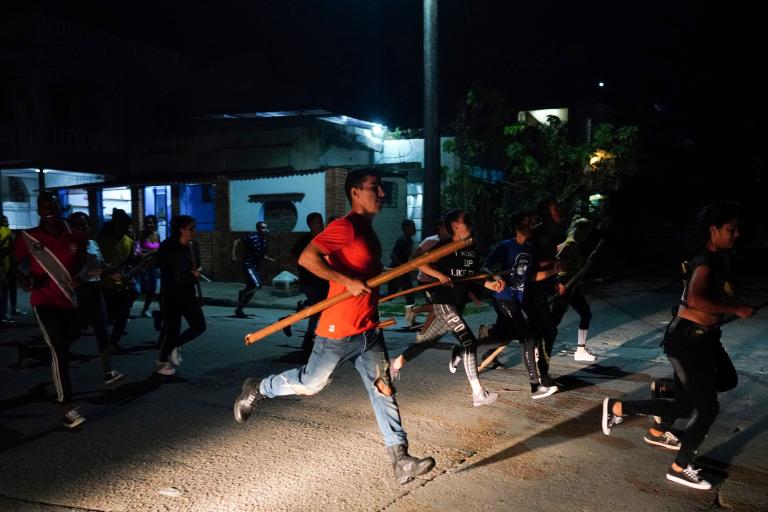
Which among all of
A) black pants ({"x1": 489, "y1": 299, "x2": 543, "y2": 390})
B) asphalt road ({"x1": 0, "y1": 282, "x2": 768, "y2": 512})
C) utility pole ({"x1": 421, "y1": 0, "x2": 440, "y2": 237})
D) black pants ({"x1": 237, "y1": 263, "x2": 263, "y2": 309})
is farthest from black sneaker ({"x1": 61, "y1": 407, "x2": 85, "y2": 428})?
utility pole ({"x1": 421, "y1": 0, "x2": 440, "y2": 237})

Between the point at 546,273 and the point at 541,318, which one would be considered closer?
the point at 546,273

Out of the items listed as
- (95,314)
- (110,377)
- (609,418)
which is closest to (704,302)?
(609,418)

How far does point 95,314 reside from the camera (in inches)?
263

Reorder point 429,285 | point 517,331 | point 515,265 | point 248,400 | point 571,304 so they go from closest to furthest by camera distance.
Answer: point 248,400, point 429,285, point 517,331, point 515,265, point 571,304

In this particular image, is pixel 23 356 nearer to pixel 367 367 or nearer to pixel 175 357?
pixel 175 357

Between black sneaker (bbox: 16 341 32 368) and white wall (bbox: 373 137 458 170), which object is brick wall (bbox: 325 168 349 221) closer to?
white wall (bbox: 373 137 458 170)

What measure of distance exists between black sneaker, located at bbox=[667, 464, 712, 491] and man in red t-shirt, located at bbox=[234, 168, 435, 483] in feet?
5.07

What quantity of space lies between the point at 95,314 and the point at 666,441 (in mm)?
5706

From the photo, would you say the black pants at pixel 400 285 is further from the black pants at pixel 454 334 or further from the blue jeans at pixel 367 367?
the blue jeans at pixel 367 367

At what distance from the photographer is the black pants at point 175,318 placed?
668 cm

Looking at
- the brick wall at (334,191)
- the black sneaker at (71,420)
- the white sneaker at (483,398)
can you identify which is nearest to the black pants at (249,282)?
the brick wall at (334,191)

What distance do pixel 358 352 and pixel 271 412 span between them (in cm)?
191

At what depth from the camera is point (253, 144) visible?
62.6ft

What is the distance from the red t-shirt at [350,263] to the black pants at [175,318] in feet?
10.9
